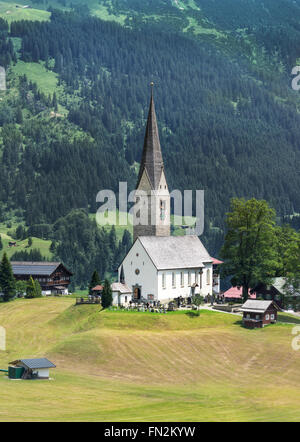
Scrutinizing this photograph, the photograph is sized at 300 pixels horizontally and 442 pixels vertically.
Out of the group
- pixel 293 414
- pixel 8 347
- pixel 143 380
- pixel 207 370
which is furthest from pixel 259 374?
pixel 8 347

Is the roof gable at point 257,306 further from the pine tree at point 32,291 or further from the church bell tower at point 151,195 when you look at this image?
the pine tree at point 32,291

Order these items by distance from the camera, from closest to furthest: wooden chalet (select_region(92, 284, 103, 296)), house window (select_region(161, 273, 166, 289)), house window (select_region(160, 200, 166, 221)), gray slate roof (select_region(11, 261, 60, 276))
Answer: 1. house window (select_region(161, 273, 166, 289))
2. house window (select_region(160, 200, 166, 221))
3. wooden chalet (select_region(92, 284, 103, 296))
4. gray slate roof (select_region(11, 261, 60, 276))

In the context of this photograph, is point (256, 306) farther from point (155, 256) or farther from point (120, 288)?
point (120, 288)

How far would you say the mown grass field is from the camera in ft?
239

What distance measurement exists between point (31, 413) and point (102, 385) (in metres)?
16.8

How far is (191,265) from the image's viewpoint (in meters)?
128

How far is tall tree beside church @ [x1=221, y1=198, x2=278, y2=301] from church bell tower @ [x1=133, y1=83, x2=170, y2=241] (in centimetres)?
1215

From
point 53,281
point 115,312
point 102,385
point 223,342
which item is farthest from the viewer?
point 53,281

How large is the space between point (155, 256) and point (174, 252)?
5.52 metres

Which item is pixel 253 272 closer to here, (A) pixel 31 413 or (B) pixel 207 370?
(B) pixel 207 370

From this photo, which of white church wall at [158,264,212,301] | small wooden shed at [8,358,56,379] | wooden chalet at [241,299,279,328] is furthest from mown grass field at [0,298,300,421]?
white church wall at [158,264,212,301]

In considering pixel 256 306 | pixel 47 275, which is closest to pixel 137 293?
pixel 256 306

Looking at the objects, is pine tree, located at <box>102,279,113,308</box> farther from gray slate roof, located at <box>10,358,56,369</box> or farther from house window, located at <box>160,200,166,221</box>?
gray slate roof, located at <box>10,358,56,369</box>

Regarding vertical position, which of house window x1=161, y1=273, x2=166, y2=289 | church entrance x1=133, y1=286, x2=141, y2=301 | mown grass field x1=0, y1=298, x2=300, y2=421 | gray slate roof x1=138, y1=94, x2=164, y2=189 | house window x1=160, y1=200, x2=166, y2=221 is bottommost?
mown grass field x1=0, y1=298, x2=300, y2=421
